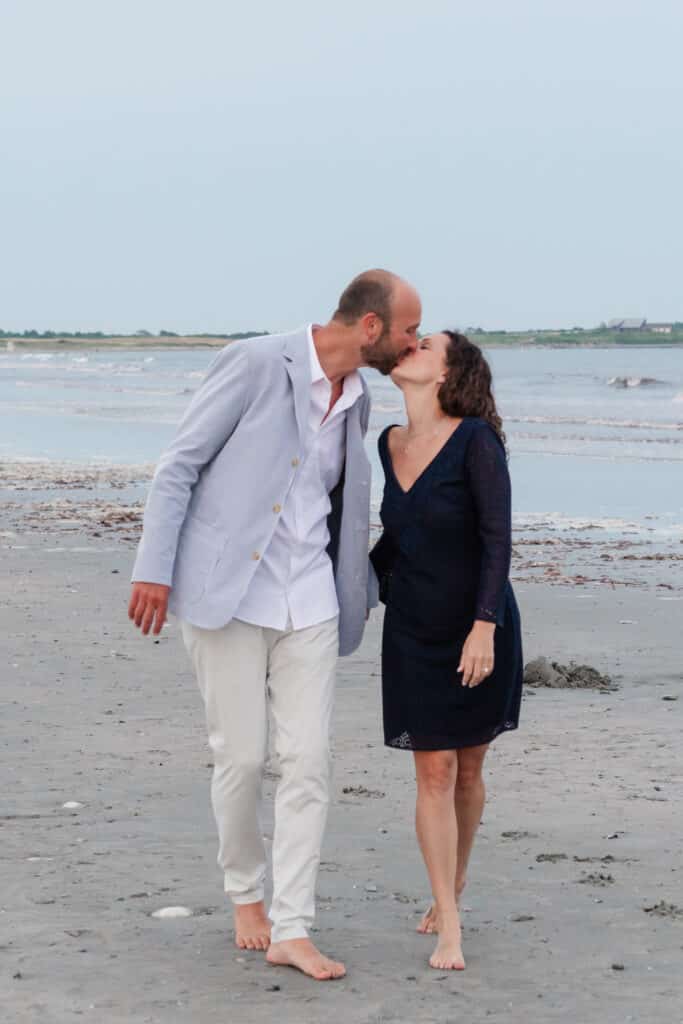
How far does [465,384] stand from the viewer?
4.14 meters

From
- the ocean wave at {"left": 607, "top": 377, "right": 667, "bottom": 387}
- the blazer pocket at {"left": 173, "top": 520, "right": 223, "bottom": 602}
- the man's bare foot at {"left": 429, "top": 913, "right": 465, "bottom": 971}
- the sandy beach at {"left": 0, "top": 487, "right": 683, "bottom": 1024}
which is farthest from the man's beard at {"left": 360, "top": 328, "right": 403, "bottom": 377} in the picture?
the ocean wave at {"left": 607, "top": 377, "right": 667, "bottom": 387}

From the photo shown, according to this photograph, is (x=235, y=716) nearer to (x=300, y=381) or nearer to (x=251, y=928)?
(x=251, y=928)

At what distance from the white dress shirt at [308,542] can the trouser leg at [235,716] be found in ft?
0.25

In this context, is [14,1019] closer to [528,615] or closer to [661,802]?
[661,802]

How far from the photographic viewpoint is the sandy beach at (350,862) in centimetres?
387

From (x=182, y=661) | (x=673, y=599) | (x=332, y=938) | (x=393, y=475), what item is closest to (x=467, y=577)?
(x=393, y=475)

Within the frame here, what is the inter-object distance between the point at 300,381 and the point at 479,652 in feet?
2.66

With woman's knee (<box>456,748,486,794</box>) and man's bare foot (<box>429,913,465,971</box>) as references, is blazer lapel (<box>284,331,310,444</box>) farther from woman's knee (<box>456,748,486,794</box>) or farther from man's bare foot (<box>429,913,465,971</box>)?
man's bare foot (<box>429,913,465,971</box>)

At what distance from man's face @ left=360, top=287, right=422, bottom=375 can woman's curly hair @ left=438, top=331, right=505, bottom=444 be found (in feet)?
0.40

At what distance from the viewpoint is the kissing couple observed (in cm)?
404

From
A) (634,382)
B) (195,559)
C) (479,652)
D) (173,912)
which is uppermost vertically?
(195,559)

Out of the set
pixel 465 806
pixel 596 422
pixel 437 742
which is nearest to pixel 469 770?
pixel 465 806

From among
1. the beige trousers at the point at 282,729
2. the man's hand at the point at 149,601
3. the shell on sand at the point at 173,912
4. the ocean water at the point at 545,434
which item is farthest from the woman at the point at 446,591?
the ocean water at the point at 545,434

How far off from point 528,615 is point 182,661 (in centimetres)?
259
